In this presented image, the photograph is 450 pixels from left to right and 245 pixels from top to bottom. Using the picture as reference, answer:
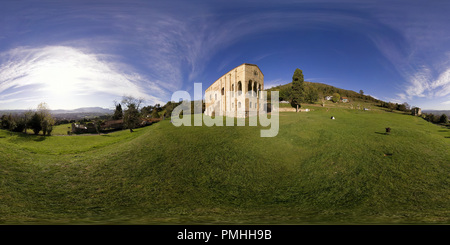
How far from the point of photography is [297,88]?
37125mm

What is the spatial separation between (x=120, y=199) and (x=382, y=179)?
13.4 metres

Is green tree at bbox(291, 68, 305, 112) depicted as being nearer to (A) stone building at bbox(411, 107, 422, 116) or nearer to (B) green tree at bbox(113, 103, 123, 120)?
(A) stone building at bbox(411, 107, 422, 116)

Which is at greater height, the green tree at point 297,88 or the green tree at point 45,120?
the green tree at point 297,88

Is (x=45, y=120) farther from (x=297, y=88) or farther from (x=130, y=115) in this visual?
(x=297, y=88)

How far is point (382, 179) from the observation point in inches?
305

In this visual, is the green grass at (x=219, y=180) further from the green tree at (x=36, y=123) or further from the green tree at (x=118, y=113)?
the green tree at (x=118, y=113)

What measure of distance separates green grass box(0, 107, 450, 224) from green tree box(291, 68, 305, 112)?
25.0 metres

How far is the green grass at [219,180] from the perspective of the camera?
4984 millimetres

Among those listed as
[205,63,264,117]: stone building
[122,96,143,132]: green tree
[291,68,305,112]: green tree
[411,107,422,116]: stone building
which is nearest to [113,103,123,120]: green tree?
[122,96,143,132]: green tree

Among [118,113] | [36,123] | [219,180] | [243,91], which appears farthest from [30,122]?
[243,91]

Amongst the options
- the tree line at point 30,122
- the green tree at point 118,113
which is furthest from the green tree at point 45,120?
the green tree at point 118,113

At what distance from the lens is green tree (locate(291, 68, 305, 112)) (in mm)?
36750

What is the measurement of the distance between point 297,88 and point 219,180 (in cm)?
3740

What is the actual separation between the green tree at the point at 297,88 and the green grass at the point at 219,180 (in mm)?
25001
